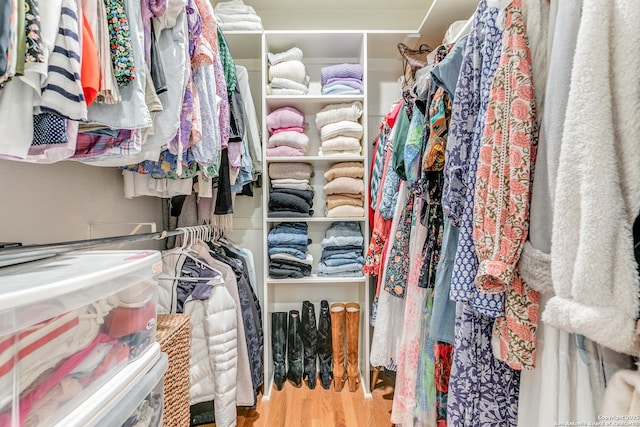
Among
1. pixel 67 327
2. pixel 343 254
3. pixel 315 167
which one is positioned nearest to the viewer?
pixel 67 327

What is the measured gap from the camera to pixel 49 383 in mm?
541

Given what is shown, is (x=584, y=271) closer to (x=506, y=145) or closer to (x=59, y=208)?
(x=506, y=145)

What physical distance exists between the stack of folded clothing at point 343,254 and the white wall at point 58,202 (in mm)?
1052

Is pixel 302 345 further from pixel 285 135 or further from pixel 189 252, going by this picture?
pixel 285 135

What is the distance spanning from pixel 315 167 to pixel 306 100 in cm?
45

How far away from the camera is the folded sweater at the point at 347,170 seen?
1931 millimetres

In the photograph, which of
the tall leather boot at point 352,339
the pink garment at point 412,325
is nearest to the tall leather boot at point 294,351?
the tall leather boot at point 352,339

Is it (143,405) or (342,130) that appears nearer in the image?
(143,405)

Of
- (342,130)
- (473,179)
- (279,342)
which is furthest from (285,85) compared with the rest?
(279,342)

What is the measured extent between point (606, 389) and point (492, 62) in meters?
0.66

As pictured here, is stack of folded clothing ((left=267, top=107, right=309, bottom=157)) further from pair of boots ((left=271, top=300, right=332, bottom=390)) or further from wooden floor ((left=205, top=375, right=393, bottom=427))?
wooden floor ((left=205, top=375, right=393, bottom=427))

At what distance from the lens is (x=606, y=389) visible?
501 mm

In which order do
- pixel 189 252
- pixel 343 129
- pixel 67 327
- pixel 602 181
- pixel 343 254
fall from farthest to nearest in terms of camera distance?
pixel 343 254 → pixel 343 129 → pixel 189 252 → pixel 67 327 → pixel 602 181

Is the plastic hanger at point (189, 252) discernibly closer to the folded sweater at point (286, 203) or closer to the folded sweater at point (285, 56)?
the folded sweater at point (286, 203)
